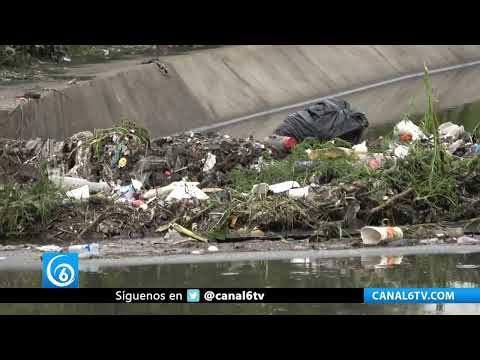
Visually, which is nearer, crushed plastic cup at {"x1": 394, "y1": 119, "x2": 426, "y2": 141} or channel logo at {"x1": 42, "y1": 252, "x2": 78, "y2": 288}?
channel logo at {"x1": 42, "y1": 252, "x2": 78, "y2": 288}

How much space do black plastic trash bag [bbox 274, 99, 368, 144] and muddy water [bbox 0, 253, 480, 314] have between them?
373 centimetres

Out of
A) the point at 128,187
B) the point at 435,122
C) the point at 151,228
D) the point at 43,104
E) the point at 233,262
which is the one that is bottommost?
the point at 233,262

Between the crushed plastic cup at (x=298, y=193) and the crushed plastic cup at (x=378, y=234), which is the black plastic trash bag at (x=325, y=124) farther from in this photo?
the crushed plastic cup at (x=378, y=234)

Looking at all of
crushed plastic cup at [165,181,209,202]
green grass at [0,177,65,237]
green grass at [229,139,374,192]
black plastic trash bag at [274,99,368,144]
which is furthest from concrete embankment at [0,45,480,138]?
green grass at [229,139,374,192]

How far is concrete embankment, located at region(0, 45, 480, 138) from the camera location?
15.4 metres

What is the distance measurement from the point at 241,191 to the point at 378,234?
1640 millimetres

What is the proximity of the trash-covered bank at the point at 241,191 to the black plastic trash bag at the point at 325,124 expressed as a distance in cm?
95

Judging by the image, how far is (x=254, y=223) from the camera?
922cm

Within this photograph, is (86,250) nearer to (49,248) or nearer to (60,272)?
(49,248)

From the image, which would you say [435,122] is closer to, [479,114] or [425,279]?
[425,279]

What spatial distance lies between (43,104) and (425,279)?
8.65 meters

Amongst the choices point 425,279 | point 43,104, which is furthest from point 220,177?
point 43,104

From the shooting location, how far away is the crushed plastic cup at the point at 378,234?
8.81 meters

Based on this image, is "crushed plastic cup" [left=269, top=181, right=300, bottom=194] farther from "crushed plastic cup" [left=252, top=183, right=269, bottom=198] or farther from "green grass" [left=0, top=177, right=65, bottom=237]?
"green grass" [left=0, top=177, right=65, bottom=237]
